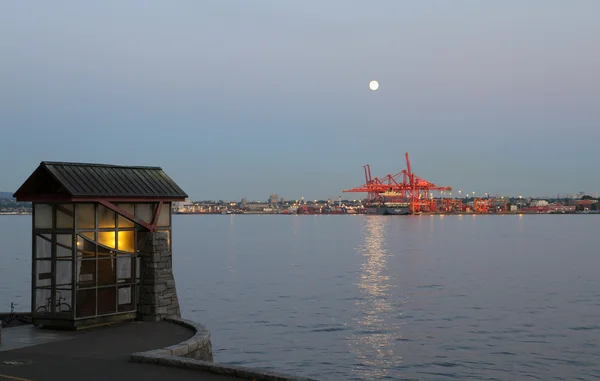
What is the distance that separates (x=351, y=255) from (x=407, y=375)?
5327cm


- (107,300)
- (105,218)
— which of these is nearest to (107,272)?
(107,300)

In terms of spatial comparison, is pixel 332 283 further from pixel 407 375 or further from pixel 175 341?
pixel 175 341

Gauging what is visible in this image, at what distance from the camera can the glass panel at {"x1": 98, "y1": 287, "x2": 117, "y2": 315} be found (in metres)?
16.3

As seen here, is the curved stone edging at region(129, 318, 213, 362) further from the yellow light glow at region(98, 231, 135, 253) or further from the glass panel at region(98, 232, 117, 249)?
the glass panel at region(98, 232, 117, 249)

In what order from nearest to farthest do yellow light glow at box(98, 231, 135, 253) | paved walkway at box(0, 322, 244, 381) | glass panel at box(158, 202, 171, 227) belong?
paved walkway at box(0, 322, 244, 381) < yellow light glow at box(98, 231, 135, 253) < glass panel at box(158, 202, 171, 227)

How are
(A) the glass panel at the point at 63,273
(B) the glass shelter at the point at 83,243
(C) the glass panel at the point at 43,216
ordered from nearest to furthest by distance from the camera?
(B) the glass shelter at the point at 83,243
(A) the glass panel at the point at 63,273
(C) the glass panel at the point at 43,216

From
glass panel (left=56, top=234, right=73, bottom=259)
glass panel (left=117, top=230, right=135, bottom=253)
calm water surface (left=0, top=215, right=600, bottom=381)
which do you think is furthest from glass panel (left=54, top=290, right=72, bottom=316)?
calm water surface (left=0, top=215, right=600, bottom=381)

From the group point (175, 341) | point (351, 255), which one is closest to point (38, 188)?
point (175, 341)

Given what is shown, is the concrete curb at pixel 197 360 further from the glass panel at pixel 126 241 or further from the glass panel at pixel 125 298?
the glass panel at pixel 126 241

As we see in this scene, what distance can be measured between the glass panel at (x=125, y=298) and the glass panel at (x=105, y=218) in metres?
1.55

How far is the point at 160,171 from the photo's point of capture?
60.8 feet

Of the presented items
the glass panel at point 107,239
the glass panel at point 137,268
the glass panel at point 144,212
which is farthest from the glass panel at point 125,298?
the glass panel at point 144,212

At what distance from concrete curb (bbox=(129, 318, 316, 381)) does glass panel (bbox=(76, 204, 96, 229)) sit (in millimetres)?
3448

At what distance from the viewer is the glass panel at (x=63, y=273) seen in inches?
625
